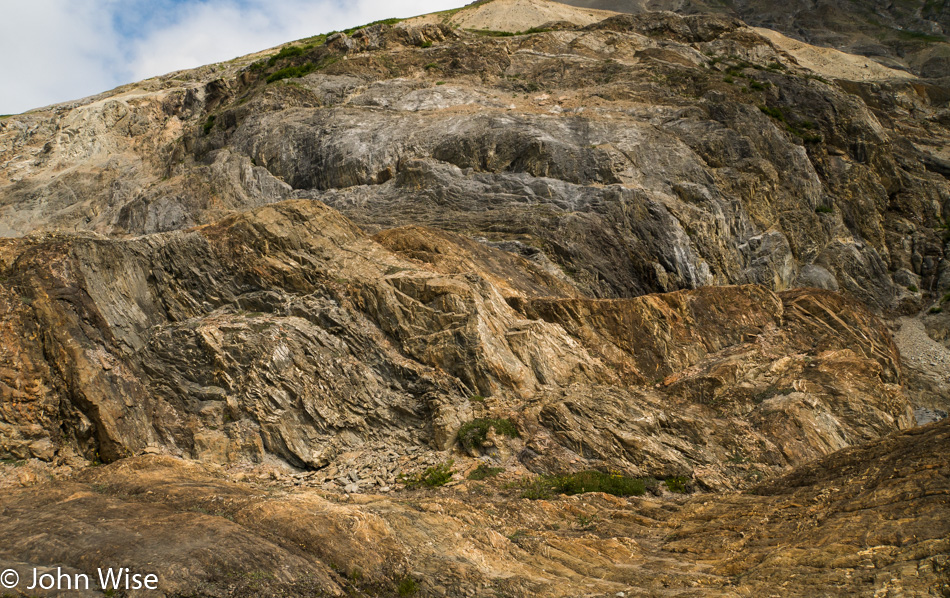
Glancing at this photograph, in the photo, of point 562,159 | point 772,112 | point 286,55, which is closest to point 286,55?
point 286,55

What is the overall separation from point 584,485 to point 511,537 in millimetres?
3859

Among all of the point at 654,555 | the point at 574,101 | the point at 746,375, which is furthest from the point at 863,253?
the point at 654,555

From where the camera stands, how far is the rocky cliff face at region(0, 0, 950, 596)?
12000 mm

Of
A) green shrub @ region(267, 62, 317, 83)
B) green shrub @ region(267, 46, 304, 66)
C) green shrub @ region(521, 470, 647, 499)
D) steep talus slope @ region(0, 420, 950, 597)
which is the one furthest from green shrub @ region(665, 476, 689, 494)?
green shrub @ region(267, 46, 304, 66)

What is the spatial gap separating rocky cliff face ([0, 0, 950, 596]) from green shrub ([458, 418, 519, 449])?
0.34 ft

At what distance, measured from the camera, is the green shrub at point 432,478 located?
16.0 m

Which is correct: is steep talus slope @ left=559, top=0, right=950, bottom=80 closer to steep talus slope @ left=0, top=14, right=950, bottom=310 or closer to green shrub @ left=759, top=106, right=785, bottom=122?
steep talus slope @ left=0, top=14, right=950, bottom=310

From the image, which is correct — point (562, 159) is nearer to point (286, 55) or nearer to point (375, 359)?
point (375, 359)

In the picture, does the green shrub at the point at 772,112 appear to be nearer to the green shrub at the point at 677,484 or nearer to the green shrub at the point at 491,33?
the green shrub at the point at 491,33

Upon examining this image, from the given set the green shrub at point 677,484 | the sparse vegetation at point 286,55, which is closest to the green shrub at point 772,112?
the sparse vegetation at point 286,55

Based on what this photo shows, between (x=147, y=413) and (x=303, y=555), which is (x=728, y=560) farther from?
(x=147, y=413)

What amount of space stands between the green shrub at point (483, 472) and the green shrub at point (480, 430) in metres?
0.72

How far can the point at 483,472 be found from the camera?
1642cm

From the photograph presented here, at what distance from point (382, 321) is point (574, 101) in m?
23.8
